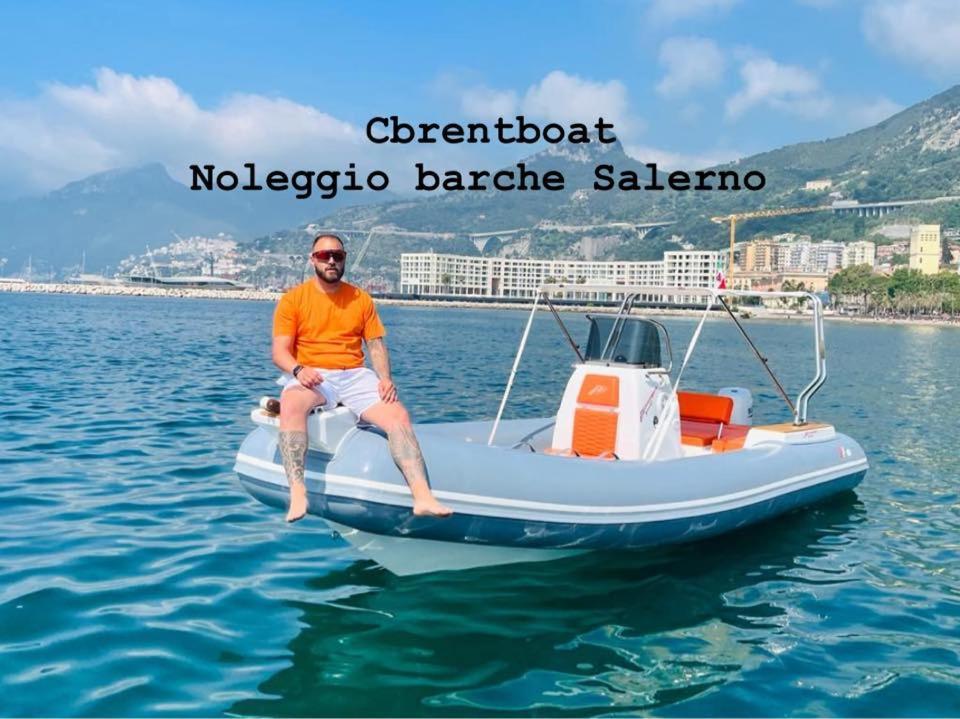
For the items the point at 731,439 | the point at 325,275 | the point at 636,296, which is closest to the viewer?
the point at 325,275

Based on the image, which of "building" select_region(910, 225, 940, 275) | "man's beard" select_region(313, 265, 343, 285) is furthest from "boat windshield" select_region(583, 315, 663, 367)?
"building" select_region(910, 225, 940, 275)

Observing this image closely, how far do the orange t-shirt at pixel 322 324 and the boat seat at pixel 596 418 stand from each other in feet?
9.61

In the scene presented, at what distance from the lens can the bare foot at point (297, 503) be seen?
5.71 m

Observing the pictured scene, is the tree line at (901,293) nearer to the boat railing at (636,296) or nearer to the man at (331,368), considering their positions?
the boat railing at (636,296)

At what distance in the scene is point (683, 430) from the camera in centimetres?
1066

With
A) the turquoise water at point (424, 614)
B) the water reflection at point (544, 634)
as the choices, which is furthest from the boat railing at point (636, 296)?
the water reflection at point (544, 634)

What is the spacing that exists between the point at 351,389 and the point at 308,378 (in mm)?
418

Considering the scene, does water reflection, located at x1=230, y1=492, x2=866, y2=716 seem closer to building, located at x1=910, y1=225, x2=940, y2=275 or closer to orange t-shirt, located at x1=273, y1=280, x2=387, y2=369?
orange t-shirt, located at x1=273, y1=280, x2=387, y2=369

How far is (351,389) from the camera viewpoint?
20.2ft

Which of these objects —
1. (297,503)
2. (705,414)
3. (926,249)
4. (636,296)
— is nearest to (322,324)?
(297,503)

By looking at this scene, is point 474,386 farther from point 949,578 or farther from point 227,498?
point 949,578

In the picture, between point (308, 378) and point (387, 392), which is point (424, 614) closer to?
point (387, 392)

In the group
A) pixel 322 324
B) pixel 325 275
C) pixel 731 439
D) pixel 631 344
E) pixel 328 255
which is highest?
pixel 328 255

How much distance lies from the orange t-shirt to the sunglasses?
0.59 feet
